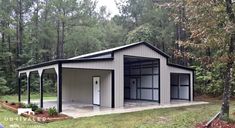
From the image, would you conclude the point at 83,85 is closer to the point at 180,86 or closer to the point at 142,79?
the point at 142,79

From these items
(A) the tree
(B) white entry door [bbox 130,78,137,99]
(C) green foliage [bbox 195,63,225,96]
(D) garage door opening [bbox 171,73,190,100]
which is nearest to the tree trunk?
(A) the tree

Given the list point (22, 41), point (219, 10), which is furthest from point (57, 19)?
point (219, 10)

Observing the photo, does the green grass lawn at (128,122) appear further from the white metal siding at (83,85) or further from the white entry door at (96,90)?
the white entry door at (96,90)

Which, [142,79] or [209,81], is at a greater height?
[142,79]

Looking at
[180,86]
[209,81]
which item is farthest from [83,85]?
[209,81]

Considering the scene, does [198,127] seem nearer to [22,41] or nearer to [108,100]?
[108,100]

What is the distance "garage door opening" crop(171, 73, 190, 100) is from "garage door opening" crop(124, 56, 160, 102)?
247 centimetres

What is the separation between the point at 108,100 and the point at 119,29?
864 inches

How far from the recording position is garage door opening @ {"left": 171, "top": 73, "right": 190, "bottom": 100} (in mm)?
20392

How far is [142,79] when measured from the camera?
68.6 feet

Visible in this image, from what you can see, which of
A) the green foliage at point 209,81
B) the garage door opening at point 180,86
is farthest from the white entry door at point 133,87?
the green foliage at point 209,81

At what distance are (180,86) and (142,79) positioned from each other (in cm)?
285

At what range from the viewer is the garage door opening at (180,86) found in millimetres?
20392

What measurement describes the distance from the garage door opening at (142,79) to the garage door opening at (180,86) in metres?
2.47
